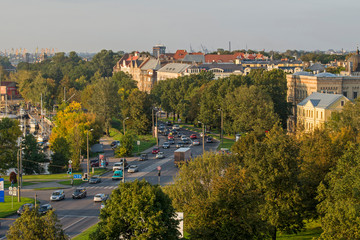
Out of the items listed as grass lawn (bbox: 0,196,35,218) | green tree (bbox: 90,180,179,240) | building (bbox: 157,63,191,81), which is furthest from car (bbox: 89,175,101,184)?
building (bbox: 157,63,191,81)

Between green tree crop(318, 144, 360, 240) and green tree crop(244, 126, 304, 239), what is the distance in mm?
2201

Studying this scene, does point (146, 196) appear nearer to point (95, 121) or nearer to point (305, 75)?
point (95, 121)

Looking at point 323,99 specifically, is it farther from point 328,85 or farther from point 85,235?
point 85,235

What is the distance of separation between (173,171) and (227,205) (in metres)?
35.9

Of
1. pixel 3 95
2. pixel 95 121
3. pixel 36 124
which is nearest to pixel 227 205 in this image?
pixel 95 121

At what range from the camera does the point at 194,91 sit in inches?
5027

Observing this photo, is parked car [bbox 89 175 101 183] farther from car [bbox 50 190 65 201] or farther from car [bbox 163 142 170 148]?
car [bbox 163 142 170 148]

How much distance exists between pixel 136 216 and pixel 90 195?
96.5 feet

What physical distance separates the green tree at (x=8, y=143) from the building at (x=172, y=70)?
107059mm

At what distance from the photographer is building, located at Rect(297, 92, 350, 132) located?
9331 centimetres

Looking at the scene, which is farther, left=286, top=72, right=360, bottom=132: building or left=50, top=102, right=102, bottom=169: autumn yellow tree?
left=286, top=72, right=360, bottom=132: building

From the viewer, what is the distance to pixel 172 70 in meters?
186

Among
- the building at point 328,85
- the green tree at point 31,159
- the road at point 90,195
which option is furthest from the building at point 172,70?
the green tree at point 31,159

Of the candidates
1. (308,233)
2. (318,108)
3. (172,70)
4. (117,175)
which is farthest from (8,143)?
(172,70)
